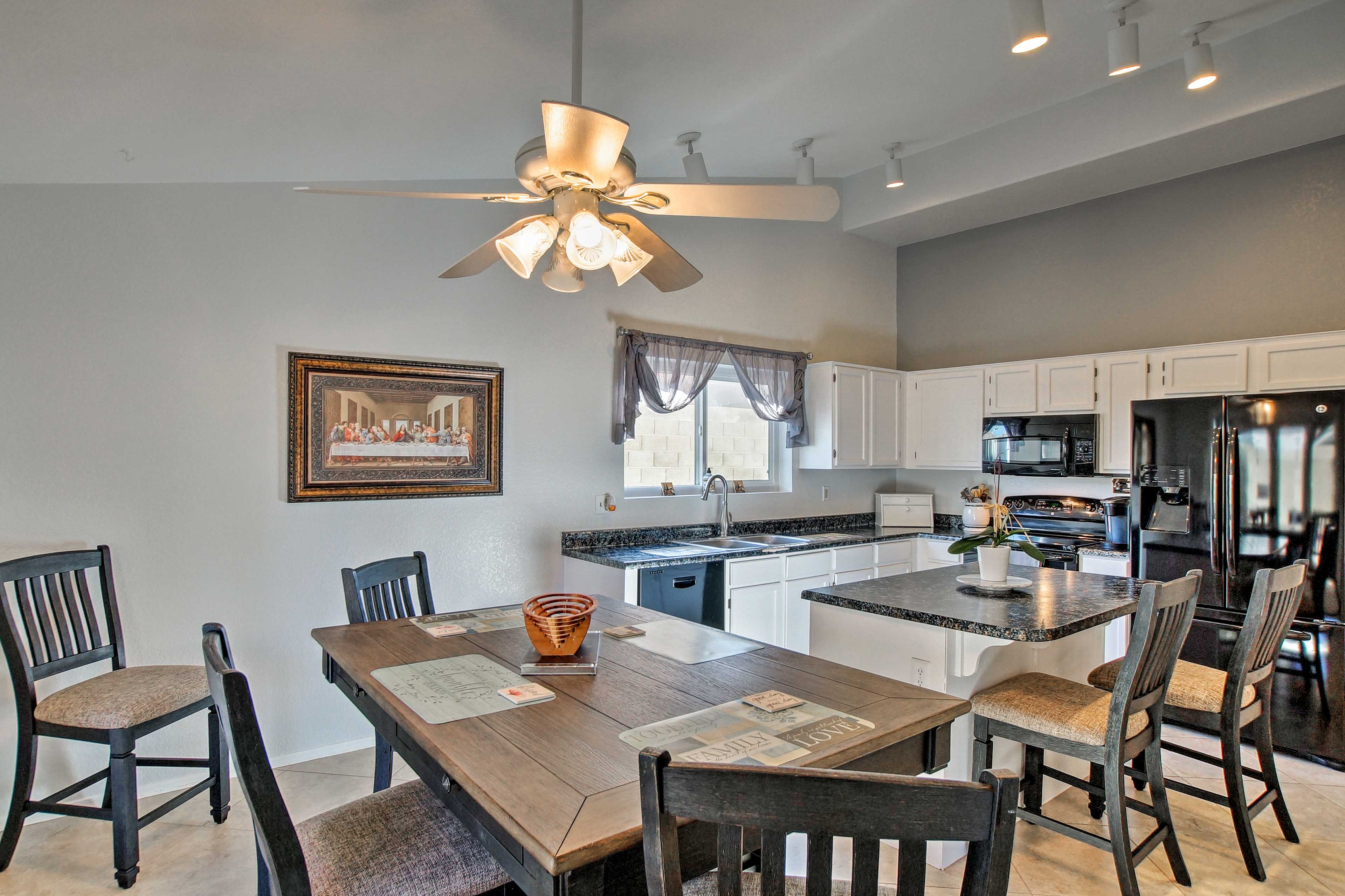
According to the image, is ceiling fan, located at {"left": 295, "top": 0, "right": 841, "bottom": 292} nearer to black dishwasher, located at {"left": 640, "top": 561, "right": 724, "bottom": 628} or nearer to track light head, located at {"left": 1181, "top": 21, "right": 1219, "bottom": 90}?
black dishwasher, located at {"left": 640, "top": 561, "right": 724, "bottom": 628}

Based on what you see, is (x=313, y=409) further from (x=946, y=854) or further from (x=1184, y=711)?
(x=1184, y=711)

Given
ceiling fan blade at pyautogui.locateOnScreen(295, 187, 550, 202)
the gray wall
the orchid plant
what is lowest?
the orchid plant

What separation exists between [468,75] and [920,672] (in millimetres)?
2337

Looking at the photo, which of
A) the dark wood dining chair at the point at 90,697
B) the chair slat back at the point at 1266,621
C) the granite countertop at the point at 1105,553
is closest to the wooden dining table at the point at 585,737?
the dark wood dining chair at the point at 90,697

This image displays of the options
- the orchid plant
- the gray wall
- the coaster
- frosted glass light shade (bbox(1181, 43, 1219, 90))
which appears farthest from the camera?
the gray wall

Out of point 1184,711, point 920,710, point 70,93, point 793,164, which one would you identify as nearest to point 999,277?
point 793,164

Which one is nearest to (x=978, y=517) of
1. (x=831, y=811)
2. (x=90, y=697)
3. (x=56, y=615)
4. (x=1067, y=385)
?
(x=831, y=811)

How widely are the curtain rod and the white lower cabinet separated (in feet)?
4.32

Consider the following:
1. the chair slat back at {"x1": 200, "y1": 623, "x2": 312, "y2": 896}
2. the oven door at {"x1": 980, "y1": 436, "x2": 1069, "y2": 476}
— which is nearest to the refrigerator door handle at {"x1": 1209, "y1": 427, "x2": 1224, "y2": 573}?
the oven door at {"x1": 980, "y1": 436, "x2": 1069, "y2": 476}

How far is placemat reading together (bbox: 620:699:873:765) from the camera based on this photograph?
1239 mm

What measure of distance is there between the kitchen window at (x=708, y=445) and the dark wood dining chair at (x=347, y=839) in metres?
2.66

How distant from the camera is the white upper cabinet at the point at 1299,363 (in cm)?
332

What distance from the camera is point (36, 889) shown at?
2.20 metres

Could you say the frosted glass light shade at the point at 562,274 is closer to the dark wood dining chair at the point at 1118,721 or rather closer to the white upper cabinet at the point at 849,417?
the dark wood dining chair at the point at 1118,721
